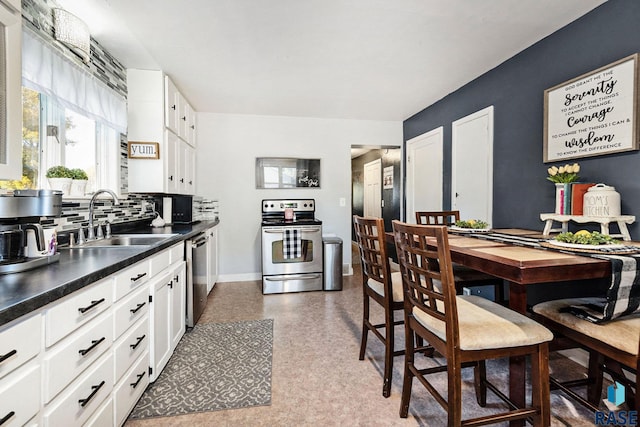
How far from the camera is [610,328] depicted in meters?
1.24

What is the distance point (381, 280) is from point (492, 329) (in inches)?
Result: 27.2

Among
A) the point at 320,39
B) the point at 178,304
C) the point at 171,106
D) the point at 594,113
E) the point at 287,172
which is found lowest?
the point at 178,304

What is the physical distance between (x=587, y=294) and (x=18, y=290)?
9.64ft

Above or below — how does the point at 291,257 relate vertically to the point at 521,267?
below

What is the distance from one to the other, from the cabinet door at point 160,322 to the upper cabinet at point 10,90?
2.89ft

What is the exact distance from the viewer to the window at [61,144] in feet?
5.64

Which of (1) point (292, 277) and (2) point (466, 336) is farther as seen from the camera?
(1) point (292, 277)

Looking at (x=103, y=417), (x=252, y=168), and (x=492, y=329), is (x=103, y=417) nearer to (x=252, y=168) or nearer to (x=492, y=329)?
(x=492, y=329)

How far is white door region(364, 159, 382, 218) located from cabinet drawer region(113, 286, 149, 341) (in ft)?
14.9

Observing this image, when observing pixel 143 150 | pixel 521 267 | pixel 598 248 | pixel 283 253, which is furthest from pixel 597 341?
pixel 143 150

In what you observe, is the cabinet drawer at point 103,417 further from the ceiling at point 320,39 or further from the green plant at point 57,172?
the ceiling at point 320,39

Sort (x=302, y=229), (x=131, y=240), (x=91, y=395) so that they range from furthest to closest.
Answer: (x=302, y=229) < (x=131, y=240) < (x=91, y=395)

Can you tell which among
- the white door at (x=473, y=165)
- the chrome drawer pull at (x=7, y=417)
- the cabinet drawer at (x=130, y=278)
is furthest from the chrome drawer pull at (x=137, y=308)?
the white door at (x=473, y=165)

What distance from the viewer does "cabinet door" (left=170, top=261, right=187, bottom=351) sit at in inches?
83.0
